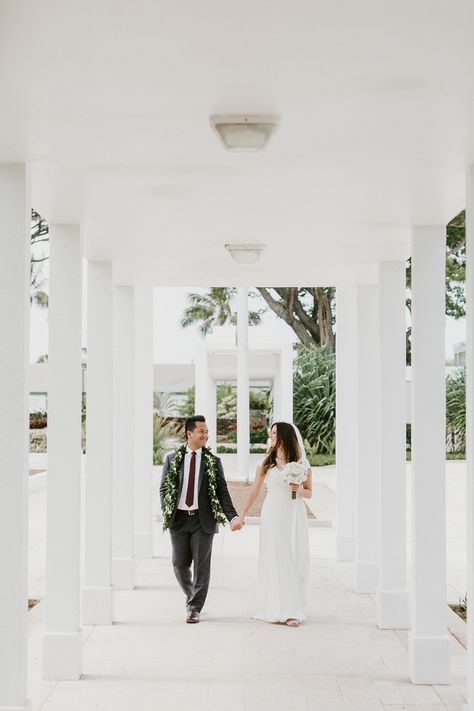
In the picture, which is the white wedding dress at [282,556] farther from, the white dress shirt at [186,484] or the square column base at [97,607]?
the square column base at [97,607]

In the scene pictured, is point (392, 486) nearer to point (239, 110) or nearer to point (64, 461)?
point (64, 461)

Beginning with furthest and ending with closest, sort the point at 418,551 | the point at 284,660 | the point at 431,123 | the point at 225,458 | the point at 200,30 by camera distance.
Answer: the point at 225,458 → the point at 284,660 → the point at 418,551 → the point at 431,123 → the point at 200,30

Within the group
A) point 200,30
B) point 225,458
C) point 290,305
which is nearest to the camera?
point 200,30

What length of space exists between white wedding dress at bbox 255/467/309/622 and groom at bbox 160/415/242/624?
16.7 inches

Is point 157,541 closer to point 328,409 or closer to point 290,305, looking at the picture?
point 328,409

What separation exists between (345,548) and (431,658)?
5.10 meters

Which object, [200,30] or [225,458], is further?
[225,458]

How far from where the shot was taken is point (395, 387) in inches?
332

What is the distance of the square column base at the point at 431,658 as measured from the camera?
22.3 ft

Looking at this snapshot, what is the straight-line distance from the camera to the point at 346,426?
474 inches

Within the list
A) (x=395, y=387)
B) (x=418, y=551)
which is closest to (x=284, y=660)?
(x=418, y=551)

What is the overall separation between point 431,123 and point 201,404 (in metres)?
13.9

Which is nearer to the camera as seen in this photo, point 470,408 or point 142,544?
point 470,408

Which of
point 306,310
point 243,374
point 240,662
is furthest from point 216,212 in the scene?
point 306,310
